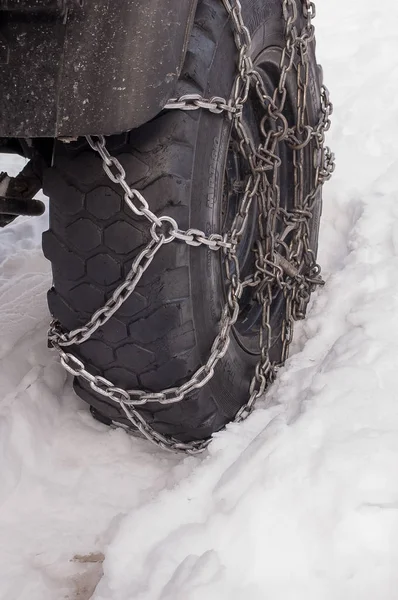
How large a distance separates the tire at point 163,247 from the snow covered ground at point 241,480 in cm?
20

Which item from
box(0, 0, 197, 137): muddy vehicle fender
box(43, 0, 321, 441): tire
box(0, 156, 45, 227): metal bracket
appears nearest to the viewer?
box(0, 0, 197, 137): muddy vehicle fender

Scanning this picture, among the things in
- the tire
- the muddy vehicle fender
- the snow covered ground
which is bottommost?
the snow covered ground

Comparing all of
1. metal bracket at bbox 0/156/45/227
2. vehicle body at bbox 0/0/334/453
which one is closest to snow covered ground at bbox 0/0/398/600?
vehicle body at bbox 0/0/334/453

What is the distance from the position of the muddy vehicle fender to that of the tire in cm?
16

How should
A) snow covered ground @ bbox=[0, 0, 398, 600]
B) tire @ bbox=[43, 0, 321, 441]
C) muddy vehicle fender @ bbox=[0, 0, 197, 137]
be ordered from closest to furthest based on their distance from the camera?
muddy vehicle fender @ bbox=[0, 0, 197, 137] → snow covered ground @ bbox=[0, 0, 398, 600] → tire @ bbox=[43, 0, 321, 441]

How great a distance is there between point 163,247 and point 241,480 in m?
0.47

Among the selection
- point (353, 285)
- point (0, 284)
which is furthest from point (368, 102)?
point (0, 284)

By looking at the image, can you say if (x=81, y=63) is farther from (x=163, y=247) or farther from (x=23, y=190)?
(x=23, y=190)

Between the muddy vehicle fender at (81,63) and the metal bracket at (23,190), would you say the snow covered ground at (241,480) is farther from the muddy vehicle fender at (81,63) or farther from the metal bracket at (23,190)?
the muddy vehicle fender at (81,63)

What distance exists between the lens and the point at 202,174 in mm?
1404

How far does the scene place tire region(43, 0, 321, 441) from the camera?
4.39 ft

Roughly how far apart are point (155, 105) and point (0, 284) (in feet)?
4.71

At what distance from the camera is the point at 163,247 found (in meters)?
1.37

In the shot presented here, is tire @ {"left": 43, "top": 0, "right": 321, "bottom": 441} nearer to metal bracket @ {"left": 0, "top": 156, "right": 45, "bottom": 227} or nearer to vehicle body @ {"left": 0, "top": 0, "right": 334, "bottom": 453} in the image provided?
vehicle body @ {"left": 0, "top": 0, "right": 334, "bottom": 453}
